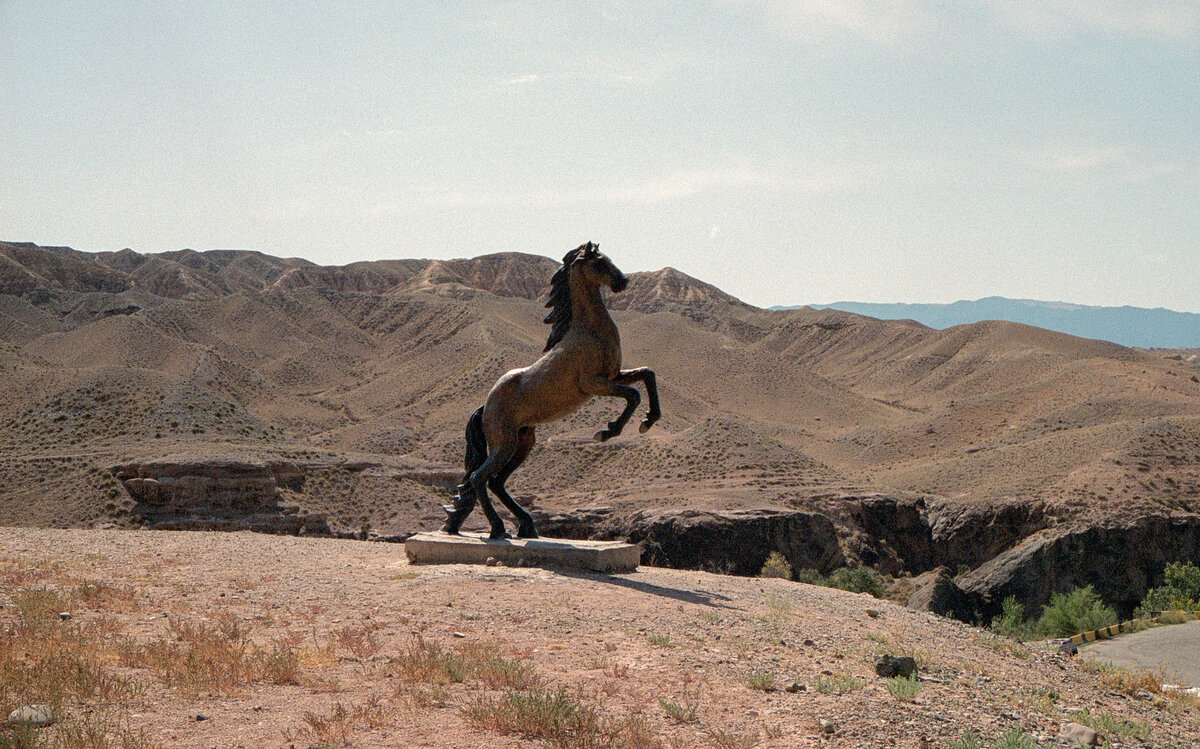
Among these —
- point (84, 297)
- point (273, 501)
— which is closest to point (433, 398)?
point (273, 501)

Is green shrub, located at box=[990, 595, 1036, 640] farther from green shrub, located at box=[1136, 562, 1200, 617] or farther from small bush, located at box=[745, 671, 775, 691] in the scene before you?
small bush, located at box=[745, 671, 775, 691]

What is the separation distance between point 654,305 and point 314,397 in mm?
66307

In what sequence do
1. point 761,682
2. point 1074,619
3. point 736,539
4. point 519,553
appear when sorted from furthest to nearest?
point 736,539, point 1074,619, point 519,553, point 761,682

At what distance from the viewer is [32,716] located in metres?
5.73

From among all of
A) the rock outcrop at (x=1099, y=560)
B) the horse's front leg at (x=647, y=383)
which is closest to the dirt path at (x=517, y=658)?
the horse's front leg at (x=647, y=383)

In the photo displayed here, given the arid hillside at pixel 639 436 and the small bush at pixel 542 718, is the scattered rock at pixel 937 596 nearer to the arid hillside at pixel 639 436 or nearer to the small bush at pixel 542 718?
the arid hillside at pixel 639 436

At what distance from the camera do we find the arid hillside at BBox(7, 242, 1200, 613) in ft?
112

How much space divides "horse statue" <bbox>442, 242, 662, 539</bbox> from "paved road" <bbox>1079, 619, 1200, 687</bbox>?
8064 millimetres

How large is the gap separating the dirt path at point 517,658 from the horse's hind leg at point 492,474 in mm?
1546

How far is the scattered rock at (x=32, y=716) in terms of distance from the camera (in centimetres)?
566

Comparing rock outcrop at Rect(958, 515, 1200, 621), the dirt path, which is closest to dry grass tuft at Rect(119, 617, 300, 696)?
the dirt path

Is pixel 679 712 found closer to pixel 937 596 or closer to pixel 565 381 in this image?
pixel 565 381

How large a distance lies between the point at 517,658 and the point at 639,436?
45.0 m

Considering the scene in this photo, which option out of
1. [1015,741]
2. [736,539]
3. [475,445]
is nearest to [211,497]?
[736,539]
